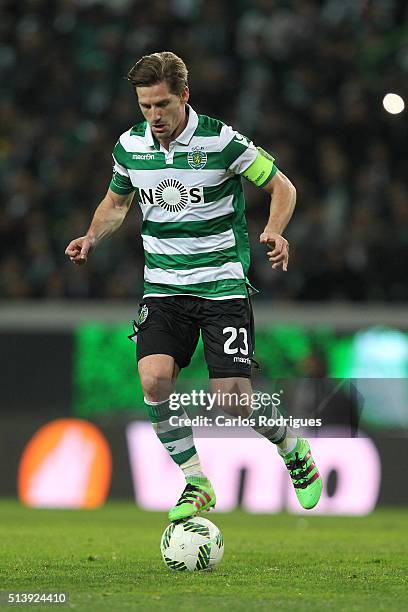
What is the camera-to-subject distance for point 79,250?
6.90 metres

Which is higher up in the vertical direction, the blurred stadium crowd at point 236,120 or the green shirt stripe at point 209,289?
the blurred stadium crowd at point 236,120

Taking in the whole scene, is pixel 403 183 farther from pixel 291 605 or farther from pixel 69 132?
pixel 291 605

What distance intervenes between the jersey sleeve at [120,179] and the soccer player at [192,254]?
1.1 inches

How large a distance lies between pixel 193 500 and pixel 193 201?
1.55 metres

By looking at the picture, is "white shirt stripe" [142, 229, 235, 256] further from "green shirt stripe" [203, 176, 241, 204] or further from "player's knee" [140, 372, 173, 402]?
"player's knee" [140, 372, 173, 402]

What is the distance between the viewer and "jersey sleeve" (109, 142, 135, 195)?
7.03 m

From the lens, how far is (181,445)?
688 cm

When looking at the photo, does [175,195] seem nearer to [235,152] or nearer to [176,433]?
[235,152]


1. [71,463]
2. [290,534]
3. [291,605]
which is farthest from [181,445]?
[71,463]

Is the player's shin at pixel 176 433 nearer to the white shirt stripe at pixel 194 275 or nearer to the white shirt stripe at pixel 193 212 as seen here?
the white shirt stripe at pixel 194 275

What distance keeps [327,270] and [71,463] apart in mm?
3455

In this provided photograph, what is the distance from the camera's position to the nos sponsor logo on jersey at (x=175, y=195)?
6.81 metres

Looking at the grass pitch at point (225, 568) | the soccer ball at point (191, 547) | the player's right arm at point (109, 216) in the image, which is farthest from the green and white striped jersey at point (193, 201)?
the grass pitch at point (225, 568)

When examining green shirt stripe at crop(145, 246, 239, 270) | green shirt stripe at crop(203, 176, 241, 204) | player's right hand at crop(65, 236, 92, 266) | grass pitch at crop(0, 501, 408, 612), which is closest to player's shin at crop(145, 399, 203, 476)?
grass pitch at crop(0, 501, 408, 612)
